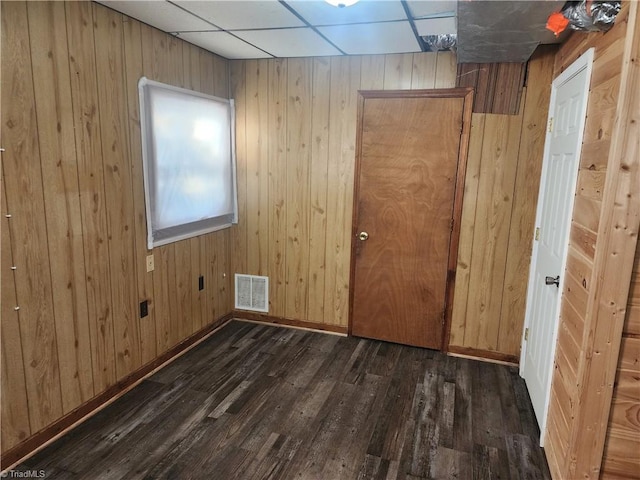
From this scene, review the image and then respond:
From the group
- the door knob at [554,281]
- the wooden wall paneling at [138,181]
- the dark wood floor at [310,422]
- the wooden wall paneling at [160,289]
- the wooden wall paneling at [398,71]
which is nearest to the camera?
the dark wood floor at [310,422]

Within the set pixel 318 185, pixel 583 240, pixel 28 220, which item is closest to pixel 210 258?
pixel 318 185

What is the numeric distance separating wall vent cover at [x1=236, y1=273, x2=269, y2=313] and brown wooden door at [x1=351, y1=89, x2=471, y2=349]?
0.87 m

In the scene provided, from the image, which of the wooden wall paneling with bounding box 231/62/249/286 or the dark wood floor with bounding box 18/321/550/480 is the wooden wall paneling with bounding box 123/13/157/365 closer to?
the dark wood floor with bounding box 18/321/550/480

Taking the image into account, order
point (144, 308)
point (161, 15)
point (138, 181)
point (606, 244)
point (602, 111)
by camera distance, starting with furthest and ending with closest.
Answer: point (144, 308) → point (138, 181) → point (161, 15) → point (602, 111) → point (606, 244)

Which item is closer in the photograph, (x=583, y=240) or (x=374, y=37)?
(x=583, y=240)

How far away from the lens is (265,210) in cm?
383

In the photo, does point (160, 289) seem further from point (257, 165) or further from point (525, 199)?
point (525, 199)

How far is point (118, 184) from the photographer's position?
258 cm

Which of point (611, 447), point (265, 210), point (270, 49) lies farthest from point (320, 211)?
point (611, 447)

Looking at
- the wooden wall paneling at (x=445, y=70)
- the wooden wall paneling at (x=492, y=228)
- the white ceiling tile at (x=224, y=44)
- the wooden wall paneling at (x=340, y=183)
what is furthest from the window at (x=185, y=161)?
the wooden wall paneling at (x=492, y=228)

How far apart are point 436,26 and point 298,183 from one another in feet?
5.48

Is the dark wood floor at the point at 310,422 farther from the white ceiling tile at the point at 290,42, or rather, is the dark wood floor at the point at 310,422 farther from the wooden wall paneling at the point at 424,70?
the white ceiling tile at the point at 290,42

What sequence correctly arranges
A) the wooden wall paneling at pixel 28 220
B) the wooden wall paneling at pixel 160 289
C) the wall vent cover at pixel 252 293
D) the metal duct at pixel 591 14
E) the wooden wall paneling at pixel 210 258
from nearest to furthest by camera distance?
1. the metal duct at pixel 591 14
2. the wooden wall paneling at pixel 28 220
3. the wooden wall paneling at pixel 160 289
4. the wooden wall paneling at pixel 210 258
5. the wall vent cover at pixel 252 293

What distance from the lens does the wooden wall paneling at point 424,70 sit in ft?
10.4
